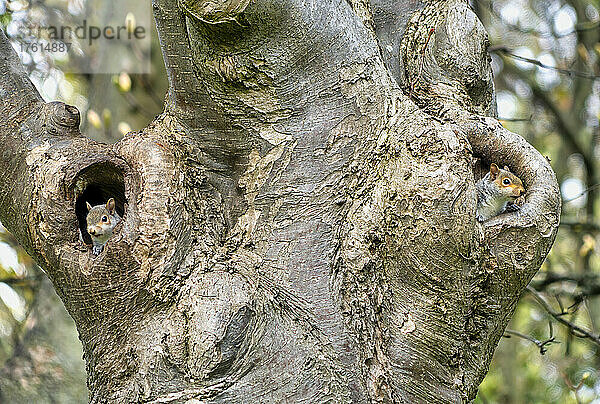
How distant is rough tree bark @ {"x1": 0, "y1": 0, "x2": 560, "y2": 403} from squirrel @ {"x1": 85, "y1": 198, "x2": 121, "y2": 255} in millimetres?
32

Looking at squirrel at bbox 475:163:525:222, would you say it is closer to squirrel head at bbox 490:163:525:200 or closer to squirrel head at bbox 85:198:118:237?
squirrel head at bbox 490:163:525:200

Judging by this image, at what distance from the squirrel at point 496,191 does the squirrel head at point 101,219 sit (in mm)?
1111

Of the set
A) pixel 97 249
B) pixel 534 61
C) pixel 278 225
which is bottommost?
pixel 97 249

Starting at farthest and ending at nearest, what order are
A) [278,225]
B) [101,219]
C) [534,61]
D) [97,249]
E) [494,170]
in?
[534,61] < [97,249] < [494,170] < [101,219] < [278,225]

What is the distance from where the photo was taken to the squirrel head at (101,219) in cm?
184

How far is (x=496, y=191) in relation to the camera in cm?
215

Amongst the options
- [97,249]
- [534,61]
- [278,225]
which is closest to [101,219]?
[97,249]

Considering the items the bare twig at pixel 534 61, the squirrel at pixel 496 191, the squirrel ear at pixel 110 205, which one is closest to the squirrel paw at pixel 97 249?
the squirrel ear at pixel 110 205

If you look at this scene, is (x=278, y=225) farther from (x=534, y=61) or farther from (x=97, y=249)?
(x=534, y=61)

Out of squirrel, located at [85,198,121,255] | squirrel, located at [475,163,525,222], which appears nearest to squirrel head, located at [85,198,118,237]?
squirrel, located at [85,198,121,255]

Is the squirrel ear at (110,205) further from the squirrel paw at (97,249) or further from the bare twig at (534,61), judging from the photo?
the bare twig at (534,61)

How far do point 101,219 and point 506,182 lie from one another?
1304 mm

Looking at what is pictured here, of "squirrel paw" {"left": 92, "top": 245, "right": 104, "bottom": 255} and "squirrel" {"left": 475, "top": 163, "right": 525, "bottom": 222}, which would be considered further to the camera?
"squirrel" {"left": 475, "top": 163, "right": 525, "bottom": 222}

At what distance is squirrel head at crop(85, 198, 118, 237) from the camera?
1.84 metres
